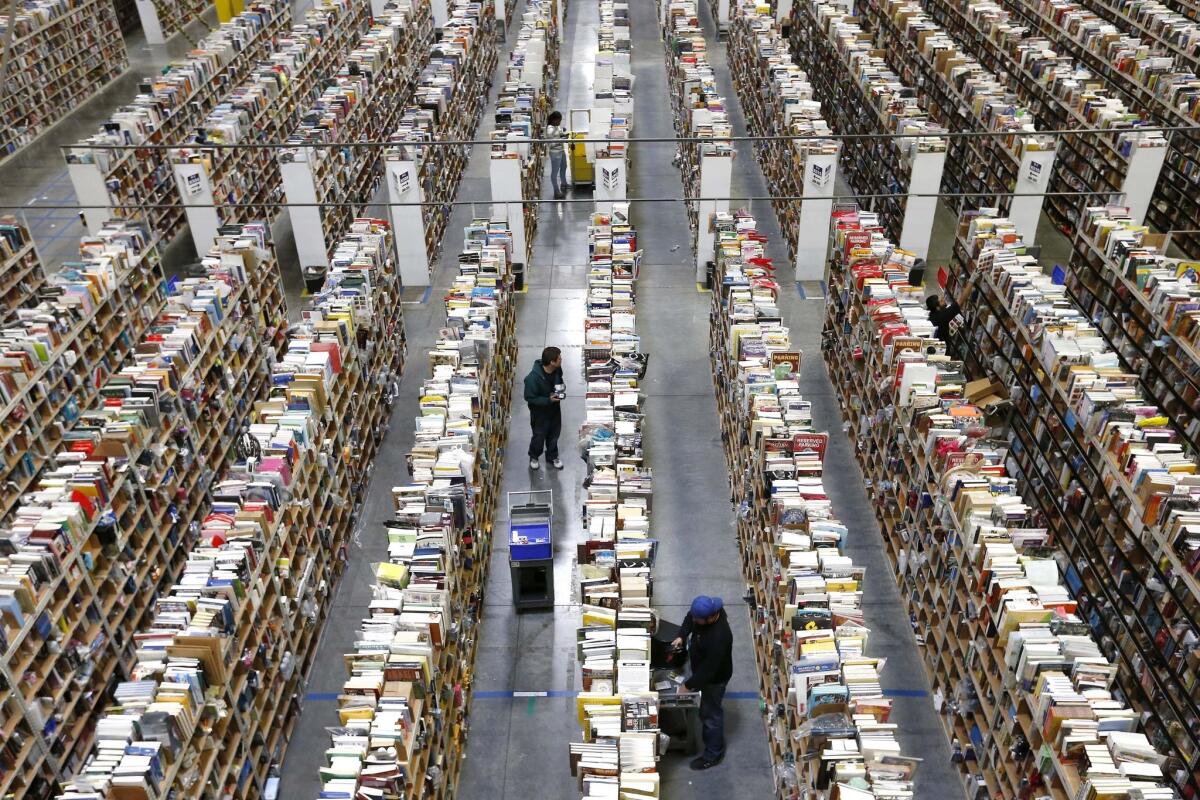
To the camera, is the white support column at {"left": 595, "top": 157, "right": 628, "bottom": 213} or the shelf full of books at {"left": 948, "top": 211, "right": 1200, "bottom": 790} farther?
the white support column at {"left": 595, "top": 157, "right": 628, "bottom": 213}

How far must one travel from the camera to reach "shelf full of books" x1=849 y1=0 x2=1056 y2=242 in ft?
50.0

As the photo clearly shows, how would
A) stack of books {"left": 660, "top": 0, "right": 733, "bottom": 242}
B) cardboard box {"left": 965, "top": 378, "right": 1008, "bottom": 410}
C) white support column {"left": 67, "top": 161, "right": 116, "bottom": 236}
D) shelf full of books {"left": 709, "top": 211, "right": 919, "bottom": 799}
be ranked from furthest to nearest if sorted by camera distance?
stack of books {"left": 660, "top": 0, "right": 733, "bottom": 242} → white support column {"left": 67, "top": 161, "right": 116, "bottom": 236} → cardboard box {"left": 965, "top": 378, "right": 1008, "bottom": 410} → shelf full of books {"left": 709, "top": 211, "right": 919, "bottom": 799}

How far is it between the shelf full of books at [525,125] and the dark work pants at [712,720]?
6.67 m

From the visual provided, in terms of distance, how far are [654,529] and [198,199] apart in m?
9.33

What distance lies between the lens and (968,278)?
12.6m

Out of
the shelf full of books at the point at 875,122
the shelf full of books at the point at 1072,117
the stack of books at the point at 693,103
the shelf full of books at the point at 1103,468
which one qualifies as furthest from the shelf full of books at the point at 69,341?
the shelf full of books at the point at 1072,117

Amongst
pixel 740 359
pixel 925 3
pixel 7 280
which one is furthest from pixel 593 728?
pixel 925 3

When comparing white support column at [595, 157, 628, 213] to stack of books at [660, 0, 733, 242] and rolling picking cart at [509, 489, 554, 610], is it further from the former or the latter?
rolling picking cart at [509, 489, 554, 610]

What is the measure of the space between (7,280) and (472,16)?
13.1 meters

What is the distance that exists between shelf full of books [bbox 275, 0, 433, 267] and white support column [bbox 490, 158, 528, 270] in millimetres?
2134

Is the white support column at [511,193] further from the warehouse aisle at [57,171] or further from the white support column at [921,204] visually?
the warehouse aisle at [57,171]

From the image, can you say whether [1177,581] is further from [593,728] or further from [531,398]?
[531,398]

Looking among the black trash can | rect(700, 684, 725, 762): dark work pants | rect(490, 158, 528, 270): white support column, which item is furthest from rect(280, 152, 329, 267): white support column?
rect(700, 684, 725, 762): dark work pants

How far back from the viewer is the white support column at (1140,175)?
14688 millimetres
